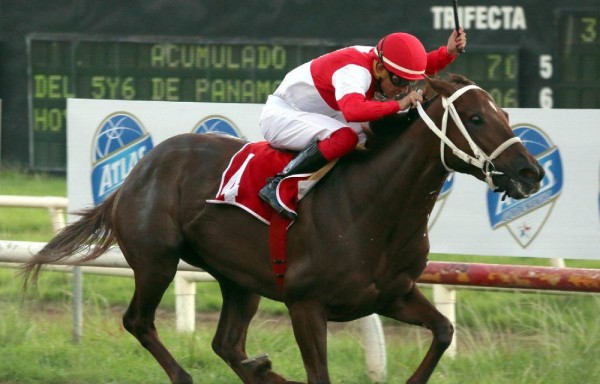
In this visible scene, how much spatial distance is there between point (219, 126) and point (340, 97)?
2064 mm

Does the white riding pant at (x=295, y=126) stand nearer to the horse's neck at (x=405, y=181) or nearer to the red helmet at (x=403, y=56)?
the horse's neck at (x=405, y=181)

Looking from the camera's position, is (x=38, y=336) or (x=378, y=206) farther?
(x=38, y=336)

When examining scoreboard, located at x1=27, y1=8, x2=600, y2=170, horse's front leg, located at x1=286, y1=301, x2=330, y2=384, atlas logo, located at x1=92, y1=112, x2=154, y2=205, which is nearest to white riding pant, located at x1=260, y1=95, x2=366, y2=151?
horse's front leg, located at x1=286, y1=301, x2=330, y2=384

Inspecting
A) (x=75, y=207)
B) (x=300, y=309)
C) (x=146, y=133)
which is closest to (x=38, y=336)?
(x=75, y=207)

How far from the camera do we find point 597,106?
11.5 m

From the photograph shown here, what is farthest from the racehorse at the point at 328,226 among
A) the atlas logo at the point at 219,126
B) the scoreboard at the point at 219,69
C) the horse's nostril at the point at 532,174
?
the scoreboard at the point at 219,69

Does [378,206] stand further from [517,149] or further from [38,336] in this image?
[38,336]

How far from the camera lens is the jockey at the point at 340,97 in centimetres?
542

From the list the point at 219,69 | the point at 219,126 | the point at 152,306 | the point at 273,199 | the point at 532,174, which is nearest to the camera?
the point at 532,174

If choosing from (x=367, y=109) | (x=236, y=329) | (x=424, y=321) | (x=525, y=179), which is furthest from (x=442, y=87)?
(x=236, y=329)

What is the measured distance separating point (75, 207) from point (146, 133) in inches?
22.6

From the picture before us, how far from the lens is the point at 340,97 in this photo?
214 inches

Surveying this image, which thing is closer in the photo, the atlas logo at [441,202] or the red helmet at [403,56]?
the red helmet at [403,56]

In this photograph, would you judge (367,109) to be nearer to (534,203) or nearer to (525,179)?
(525,179)
